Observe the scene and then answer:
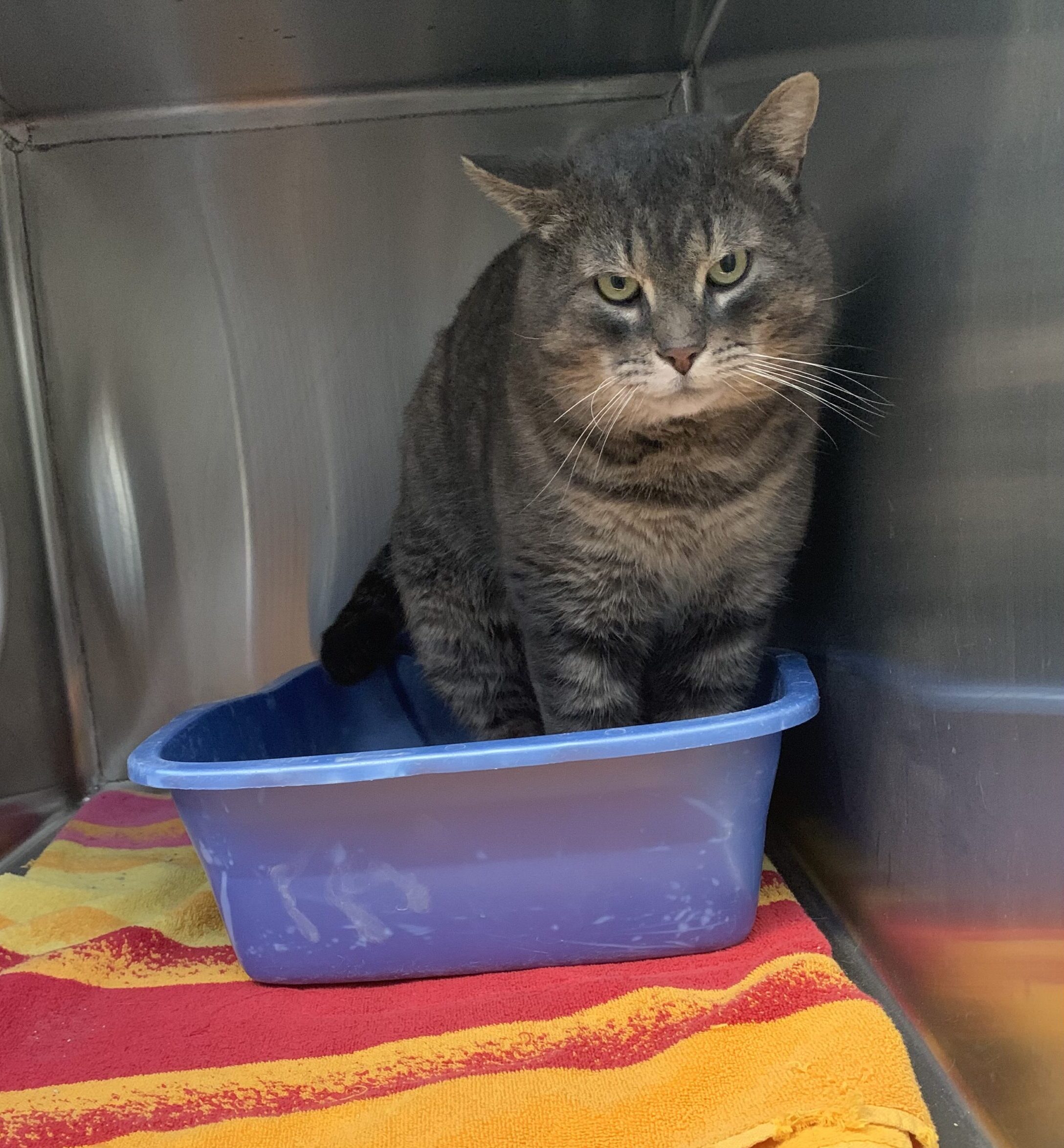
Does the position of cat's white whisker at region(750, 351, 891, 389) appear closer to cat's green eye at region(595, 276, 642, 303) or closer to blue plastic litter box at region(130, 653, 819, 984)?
cat's green eye at region(595, 276, 642, 303)

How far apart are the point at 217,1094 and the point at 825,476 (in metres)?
0.98

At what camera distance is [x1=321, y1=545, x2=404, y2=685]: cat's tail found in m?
1.61

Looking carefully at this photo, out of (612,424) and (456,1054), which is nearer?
(456,1054)

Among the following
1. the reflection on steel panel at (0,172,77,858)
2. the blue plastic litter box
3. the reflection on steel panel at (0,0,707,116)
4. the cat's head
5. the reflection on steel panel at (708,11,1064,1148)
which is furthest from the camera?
the reflection on steel panel at (0,172,77,858)

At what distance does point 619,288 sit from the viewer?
1.14 metres

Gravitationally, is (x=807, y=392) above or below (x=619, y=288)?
below

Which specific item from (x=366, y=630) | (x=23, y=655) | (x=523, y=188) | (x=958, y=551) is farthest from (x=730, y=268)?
(x=23, y=655)

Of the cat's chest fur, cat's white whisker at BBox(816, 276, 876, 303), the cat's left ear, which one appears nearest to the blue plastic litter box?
the cat's chest fur

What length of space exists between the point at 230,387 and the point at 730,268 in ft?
3.47

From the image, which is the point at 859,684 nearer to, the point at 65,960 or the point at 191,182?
the point at 65,960

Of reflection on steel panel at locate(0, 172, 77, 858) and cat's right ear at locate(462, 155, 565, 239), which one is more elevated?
cat's right ear at locate(462, 155, 565, 239)

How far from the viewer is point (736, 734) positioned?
0.95 metres

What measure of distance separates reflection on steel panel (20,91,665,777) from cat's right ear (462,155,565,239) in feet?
2.02

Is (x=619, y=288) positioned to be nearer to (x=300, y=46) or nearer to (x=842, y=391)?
(x=842, y=391)
